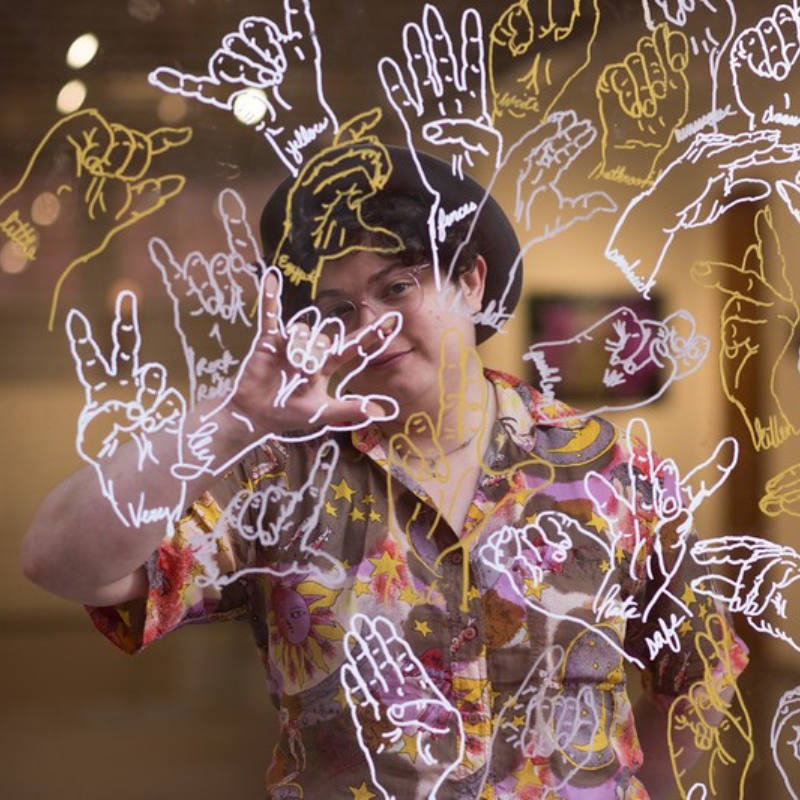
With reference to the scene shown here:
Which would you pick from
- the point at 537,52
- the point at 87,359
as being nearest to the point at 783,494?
the point at 537,52

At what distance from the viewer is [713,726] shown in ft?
4.47

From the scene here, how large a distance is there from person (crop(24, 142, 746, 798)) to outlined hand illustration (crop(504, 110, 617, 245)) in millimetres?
34

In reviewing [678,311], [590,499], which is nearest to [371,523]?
[590,499]

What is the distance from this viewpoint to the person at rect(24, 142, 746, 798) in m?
1.19

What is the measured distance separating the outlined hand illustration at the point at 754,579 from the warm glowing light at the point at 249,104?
667 millimetres

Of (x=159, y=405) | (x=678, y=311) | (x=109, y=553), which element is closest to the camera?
(x=109, y=553)

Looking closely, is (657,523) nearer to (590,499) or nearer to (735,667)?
(590,499)

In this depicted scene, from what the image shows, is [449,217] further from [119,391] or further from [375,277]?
[119,391]

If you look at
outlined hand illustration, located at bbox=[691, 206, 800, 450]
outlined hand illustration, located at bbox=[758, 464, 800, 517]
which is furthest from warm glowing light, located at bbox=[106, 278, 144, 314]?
outlined hand illustration, located at bbox=[758, 464, 800, 517]

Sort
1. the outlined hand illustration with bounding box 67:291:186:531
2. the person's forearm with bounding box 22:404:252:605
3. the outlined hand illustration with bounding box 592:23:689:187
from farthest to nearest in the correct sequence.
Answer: the outlined hand illustration with bounding box 592:23:689:187, the outlined hand illustration with bounding box 67:291:186:531, the person's forearm with bounding box 22:404:252:605

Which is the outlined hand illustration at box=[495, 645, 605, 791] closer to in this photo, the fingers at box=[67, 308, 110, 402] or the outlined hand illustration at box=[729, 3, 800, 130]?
the fingers at box=[67, 308, 110, 402]

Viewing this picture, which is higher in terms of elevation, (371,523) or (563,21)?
(563,21)

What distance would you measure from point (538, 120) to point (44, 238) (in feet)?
1.75

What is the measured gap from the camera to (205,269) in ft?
4.04
